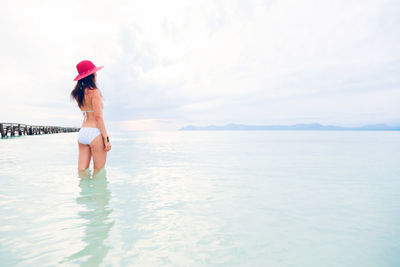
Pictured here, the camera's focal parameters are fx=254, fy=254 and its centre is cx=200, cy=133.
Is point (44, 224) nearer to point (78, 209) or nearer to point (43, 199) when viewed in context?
point (78, 209)

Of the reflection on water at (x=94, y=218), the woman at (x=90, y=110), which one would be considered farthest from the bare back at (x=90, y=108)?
the reflection on water at (x=94, y=218)

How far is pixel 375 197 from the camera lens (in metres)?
5.75

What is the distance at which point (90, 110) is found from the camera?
5840 millimetres

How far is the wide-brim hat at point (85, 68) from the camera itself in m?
5.54

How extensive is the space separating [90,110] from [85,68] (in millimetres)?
934

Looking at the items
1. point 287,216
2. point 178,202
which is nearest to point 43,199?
point 178,202

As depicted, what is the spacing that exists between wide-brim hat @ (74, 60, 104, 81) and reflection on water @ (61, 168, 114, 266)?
2484 mm

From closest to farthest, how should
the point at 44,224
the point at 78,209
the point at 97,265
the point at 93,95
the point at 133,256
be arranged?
the point at 97,265 < the point at 133,256 < the point at 44,224 < the point at 78,209 < the point at 93,95

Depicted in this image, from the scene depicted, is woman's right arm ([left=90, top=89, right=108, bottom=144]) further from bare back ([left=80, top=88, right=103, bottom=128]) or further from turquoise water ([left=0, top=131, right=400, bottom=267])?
turquoise water ([left=0, top=131, right=400, bottom=267])

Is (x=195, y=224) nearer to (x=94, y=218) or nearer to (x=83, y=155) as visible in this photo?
(x=94, y=218)

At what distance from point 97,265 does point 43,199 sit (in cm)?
331

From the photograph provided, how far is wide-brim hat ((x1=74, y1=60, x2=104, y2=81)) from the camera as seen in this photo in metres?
5.54

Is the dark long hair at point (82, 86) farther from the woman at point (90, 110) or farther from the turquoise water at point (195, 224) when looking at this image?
the turquoise water at point (195, 224)

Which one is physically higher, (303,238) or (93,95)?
(93,95)
